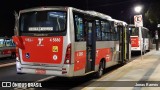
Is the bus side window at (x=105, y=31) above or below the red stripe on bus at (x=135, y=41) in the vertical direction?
above

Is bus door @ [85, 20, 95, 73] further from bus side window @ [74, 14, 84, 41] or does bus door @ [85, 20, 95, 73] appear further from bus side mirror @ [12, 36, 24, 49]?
bus side mirror @ [12, 36, 24, 49]

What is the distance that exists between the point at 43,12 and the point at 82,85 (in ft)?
10.2

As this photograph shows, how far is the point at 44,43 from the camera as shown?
12195mm

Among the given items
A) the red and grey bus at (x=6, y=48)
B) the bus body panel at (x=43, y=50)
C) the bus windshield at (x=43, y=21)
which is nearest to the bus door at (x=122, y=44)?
the bus windshield at (x=43, y=21)

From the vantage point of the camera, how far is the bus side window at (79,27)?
1244 cm

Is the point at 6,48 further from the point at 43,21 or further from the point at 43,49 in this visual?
the point at 43,49

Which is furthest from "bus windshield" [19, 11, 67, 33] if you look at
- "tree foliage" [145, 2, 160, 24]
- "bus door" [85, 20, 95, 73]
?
"tree foliage" [145, 2, 160, 24]

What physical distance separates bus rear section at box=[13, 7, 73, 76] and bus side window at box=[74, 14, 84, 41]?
552 millimetres

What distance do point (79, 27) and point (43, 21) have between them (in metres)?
1.33

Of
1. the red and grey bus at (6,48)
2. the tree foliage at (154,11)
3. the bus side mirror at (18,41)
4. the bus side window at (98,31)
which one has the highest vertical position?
the tree foliage at (154,11)

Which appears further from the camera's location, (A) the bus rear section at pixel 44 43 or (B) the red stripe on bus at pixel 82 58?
(B) the red stripe on bus at pixel 82 58

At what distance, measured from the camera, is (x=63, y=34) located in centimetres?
1197

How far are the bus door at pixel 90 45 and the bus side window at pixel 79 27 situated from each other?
0.54 metres

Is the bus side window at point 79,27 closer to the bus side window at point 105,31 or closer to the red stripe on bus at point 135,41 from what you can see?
the bus side window at point 105,31
